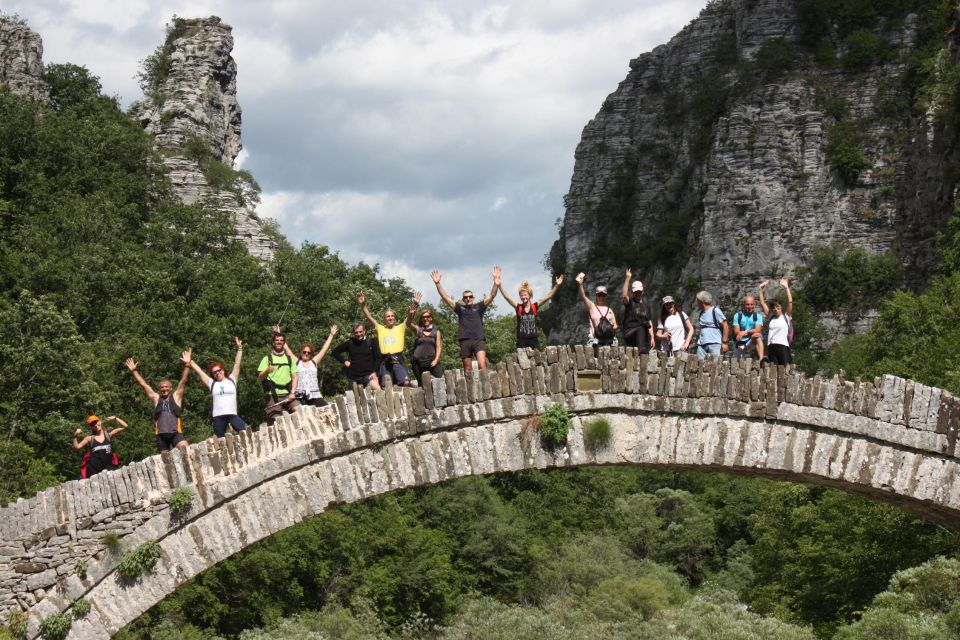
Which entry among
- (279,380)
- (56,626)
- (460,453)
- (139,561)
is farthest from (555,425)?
(56,626)

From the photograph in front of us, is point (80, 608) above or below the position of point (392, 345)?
below

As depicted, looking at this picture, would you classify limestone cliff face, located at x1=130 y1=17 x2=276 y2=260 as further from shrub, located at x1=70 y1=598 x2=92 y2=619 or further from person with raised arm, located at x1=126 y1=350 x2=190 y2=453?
shrub, located at x1=70 y1=598 x2=92 y2=619

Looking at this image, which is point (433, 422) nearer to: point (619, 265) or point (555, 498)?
point (555, 498)

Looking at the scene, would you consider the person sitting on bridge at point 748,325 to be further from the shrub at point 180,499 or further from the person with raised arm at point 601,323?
the shrub at point 180,499

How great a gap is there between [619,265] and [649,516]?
39.2 m

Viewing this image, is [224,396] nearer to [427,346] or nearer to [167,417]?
[167,417]

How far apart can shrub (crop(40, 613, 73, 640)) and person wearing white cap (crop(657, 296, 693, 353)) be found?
25.6 feet

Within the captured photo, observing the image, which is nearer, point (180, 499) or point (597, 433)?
point (180, 499)

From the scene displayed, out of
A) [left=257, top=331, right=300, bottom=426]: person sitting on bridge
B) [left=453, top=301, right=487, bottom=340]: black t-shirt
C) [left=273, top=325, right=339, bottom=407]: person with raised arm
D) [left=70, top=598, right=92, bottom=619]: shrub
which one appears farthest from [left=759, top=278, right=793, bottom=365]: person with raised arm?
[left=70, top=598, right=92, bottom=619]: shrub

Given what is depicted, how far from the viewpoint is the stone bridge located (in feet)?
53.0

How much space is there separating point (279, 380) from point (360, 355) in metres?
1.08

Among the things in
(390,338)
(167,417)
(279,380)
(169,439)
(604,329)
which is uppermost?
(390,338)

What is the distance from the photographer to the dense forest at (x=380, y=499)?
96.9 feet

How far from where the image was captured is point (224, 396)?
650 inches
